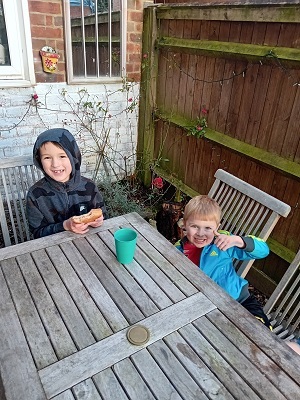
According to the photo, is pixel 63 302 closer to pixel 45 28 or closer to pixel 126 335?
pixel 126 335

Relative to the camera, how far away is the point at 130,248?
1.39 m

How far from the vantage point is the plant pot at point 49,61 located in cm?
287

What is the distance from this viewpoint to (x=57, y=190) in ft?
6.11

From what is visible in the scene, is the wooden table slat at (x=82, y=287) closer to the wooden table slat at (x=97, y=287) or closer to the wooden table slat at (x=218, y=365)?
the wooden table slat at (x=97, y=287)

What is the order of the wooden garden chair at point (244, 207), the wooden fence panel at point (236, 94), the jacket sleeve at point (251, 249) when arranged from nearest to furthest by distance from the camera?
the jacket sleeve at point (251, 249) → the wooden garden chair at point (244, 207) → the wooden fence panel at point (236, 94)

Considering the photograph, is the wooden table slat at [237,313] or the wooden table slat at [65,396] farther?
the wooden table slat at [237,313]

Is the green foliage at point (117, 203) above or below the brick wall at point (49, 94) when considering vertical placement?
below

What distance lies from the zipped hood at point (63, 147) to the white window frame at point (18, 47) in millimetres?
1436

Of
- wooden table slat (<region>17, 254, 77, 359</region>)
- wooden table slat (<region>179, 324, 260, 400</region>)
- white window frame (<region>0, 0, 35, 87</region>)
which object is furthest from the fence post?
wooden table slat (<region>179, 324, 260, 400</region>)

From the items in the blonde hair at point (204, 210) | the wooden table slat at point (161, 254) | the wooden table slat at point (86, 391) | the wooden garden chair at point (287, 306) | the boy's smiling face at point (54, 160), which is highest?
the boy's smiling face at point (54, 160)

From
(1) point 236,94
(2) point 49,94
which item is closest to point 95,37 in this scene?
(2) point 49,94

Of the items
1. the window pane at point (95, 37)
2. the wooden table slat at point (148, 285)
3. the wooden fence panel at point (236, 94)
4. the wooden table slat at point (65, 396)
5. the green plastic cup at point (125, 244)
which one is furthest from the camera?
the window pane at point (95, 37)

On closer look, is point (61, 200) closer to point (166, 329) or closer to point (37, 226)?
point (37, 226)

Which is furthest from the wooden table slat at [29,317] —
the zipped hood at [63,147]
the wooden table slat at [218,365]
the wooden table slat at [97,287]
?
the zipped hood at [63,147]
